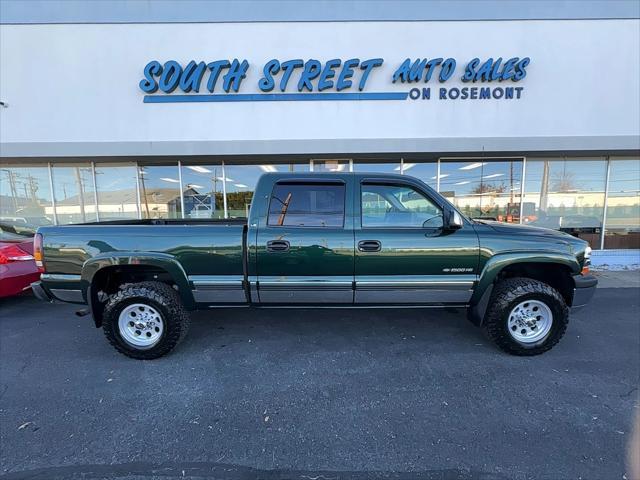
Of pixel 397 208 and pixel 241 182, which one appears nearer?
pixel 397 208

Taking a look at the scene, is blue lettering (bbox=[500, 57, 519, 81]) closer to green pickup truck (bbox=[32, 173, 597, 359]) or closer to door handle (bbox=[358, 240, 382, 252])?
green pickup truck (bbox=[32, 173, 597, 359])

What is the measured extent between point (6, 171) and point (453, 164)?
12.6 m

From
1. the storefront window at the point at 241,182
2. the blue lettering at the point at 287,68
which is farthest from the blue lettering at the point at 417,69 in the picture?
the storefront window at the point at 241,182

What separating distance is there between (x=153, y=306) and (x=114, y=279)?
28.6 inches

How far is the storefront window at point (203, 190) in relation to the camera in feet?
29.7

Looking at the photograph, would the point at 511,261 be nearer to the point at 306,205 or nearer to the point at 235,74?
the point at 306,205

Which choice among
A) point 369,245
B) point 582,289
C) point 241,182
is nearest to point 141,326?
point 369,245

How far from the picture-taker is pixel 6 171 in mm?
9078

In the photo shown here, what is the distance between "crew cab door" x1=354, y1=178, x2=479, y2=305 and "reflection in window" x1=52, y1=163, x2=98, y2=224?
9051mm

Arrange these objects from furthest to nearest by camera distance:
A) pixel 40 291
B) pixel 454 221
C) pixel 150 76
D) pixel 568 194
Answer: pixel 568 194, pixel 150 76, pixel 40 291, pixel 454 221

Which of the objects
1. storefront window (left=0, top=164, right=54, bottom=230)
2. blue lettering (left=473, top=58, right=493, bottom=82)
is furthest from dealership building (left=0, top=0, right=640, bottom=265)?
storefront window (left=0, top=164, right=54, bottom=230)

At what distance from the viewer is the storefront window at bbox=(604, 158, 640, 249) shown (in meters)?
8.83

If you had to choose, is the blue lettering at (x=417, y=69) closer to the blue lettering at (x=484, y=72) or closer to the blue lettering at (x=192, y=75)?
the blue lettering at (x=484, y=72)

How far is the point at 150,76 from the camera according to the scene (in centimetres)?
789
